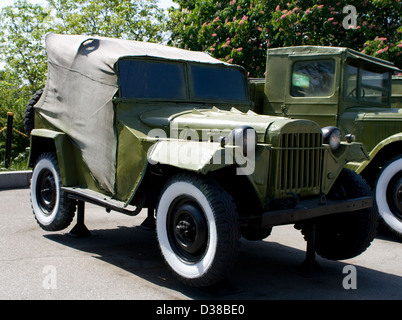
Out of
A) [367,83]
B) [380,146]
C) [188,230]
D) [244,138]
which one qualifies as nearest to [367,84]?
[367,83]

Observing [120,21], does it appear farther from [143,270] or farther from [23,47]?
[143,270]

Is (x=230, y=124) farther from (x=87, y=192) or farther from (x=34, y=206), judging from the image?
(x=34, y=206)

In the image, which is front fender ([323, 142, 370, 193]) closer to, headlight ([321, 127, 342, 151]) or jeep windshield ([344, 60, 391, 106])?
headlight ([321, 127, 342, 151])

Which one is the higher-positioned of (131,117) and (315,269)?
(131,117)

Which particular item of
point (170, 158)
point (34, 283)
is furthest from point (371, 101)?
point (34, 283)

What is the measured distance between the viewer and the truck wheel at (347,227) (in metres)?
4.50

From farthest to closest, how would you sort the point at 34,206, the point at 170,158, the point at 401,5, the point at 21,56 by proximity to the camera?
the point at 21,56 → the point at 401,5 → the point at 34,206 → the point at 170,158

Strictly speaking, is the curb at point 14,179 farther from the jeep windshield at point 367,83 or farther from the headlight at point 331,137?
the headlight at point 331,137

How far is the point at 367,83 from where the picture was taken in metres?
7.14

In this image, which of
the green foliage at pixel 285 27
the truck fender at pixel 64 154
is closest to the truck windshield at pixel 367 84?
the truck fender at pixel 64 154

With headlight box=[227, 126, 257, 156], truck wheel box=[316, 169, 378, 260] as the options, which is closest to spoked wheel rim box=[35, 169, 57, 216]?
headlight box=[227, 126, 257, 156]

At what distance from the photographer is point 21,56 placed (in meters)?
25.9

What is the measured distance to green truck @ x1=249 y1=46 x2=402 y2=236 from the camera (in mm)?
6238

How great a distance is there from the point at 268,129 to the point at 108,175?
1.70m
